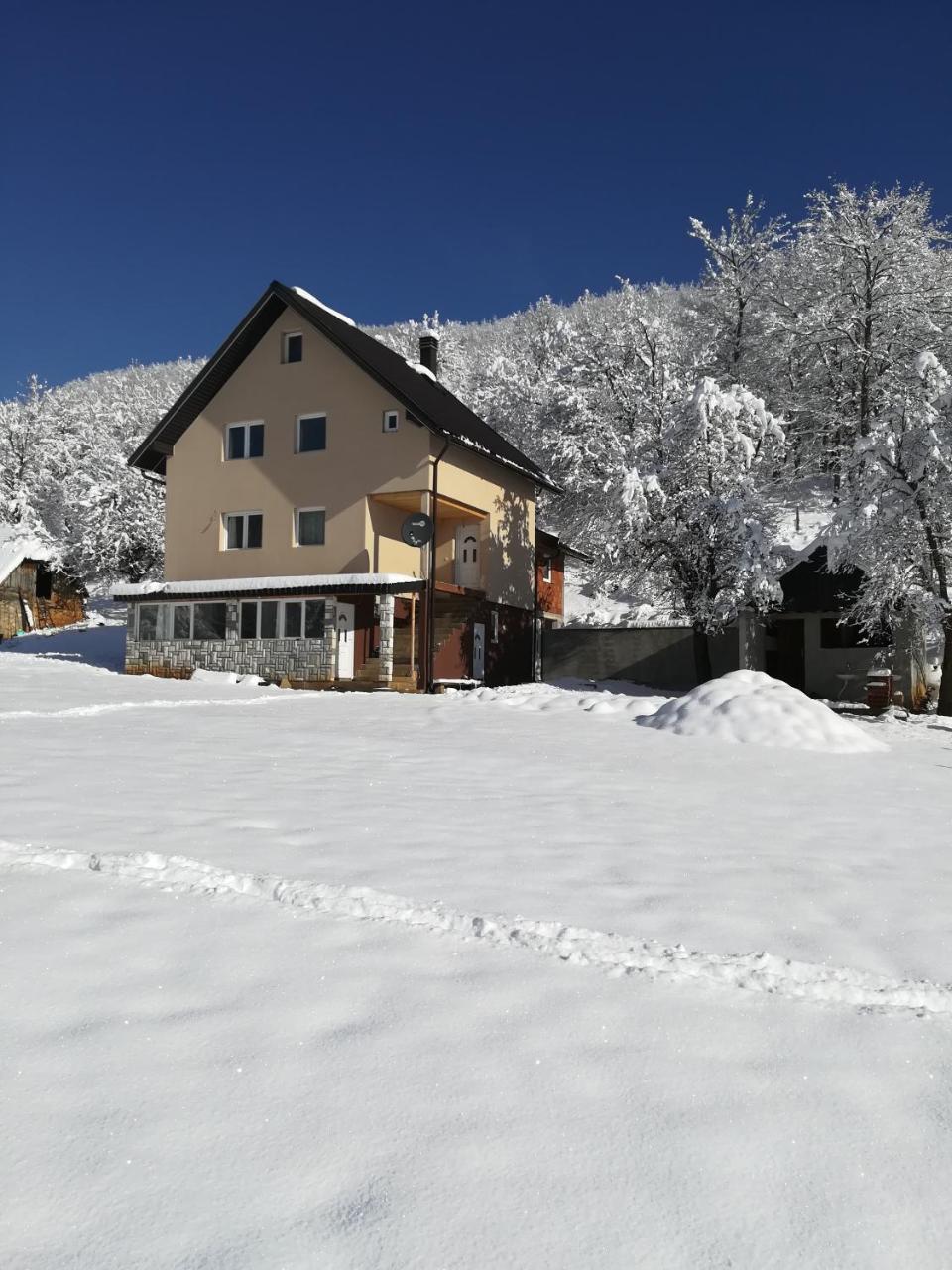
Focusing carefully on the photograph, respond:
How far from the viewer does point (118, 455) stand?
53656 millimetres

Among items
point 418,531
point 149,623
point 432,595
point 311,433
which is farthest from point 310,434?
point 149,623

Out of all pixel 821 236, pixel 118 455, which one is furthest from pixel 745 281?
pixel 118 455

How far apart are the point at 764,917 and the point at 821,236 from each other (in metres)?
38.8

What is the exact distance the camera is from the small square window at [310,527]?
25.3 metres

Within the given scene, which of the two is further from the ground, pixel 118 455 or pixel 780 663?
pixel 118 455

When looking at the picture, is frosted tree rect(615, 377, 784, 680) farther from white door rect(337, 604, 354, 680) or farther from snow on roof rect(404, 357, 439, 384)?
snow on roof rect(404, 357, 439, 384)

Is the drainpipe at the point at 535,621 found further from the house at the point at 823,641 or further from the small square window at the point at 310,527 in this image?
the small square window at the point at 310,527

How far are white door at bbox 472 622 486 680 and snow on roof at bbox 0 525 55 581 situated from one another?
87.2 feet

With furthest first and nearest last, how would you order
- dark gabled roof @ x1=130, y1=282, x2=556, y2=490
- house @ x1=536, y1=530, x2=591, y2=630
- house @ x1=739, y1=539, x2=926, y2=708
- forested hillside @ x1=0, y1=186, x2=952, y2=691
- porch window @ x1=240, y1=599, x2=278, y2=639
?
house @ x1=536, y1=530, x2=591, y2=630 < porch window @ x1=240, y1=599, x2=278, y2=639 < dark gabled roof @ x1=130, y1=282, x2=556, y2=490 < house @ x1=739, y1=539, x2=926, y2=708 < forested hillside @ x1=0, y1=186, x2=952, y2=691

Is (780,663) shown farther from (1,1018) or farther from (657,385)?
(1,1018)

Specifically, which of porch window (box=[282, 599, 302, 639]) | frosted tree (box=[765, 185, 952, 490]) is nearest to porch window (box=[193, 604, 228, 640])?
porch window (box=[282, 599, 302, 639])

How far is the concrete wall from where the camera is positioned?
2606cm

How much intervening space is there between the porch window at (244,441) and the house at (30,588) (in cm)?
2080

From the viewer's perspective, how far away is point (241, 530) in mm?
26594
